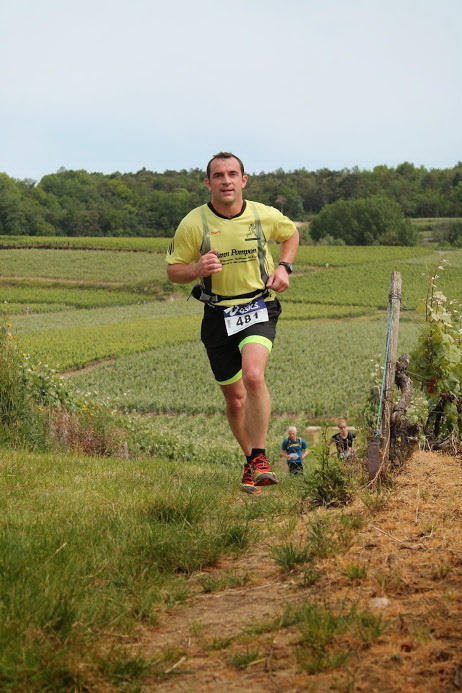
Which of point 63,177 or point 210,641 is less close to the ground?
point 63,177

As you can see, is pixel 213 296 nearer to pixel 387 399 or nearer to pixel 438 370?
pixel 387 399

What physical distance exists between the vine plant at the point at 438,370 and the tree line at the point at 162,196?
11720 centimetres

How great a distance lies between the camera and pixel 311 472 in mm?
5199

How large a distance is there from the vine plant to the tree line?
117203 millimetres

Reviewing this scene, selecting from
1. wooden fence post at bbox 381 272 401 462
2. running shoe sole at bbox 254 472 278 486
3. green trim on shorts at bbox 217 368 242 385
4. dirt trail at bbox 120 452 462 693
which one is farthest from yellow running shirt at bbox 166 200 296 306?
dirt trail at bbox 120 452 462 693

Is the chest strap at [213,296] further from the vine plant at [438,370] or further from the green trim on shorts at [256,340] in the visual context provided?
the vine plant at [438,370]

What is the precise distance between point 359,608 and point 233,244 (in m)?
3.84

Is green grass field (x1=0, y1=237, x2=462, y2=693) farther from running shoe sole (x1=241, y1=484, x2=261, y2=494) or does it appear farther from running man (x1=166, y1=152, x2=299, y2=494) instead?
running man (x1=166, y1=152, x2=299, y2=494)

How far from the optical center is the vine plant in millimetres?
7785

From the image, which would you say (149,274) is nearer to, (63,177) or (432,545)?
(432,545)

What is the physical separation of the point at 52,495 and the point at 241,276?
223 cm

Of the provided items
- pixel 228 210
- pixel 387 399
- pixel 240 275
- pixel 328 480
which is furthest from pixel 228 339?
pixel 328 480

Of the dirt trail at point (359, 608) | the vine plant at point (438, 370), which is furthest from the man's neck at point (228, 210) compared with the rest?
the dirt trail at point (359, 608)

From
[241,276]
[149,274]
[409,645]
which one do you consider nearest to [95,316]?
[149,274]
